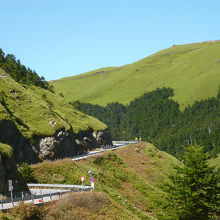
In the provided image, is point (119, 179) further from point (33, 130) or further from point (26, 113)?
point (26, 113)

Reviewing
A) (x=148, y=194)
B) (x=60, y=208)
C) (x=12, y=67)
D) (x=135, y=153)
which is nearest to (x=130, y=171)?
(x=148, y=194)

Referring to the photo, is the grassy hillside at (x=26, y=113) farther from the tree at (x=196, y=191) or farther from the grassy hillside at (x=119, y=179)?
the tree at (x=196, y=191)

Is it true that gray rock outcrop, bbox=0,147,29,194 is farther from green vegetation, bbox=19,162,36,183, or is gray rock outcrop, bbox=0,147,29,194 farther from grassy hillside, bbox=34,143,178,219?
grassy hillside, bbox=34,143,178,219

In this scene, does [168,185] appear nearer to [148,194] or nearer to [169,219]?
[169,219]

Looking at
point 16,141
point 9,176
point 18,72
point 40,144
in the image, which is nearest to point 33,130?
point 40,144

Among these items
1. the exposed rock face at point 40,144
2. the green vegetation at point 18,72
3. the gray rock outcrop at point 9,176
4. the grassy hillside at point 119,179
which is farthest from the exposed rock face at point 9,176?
the green vegetation at point 18,72

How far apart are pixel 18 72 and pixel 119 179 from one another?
68.7 meters

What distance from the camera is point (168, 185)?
37406 mm

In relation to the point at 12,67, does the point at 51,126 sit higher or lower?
lower

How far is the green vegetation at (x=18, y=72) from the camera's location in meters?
111

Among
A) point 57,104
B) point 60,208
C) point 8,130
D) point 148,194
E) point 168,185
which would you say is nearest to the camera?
point 60,208

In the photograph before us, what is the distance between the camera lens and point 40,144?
229 feet

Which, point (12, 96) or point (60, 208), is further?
point (12, 96)

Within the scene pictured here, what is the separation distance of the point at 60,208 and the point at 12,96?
53.0 m
